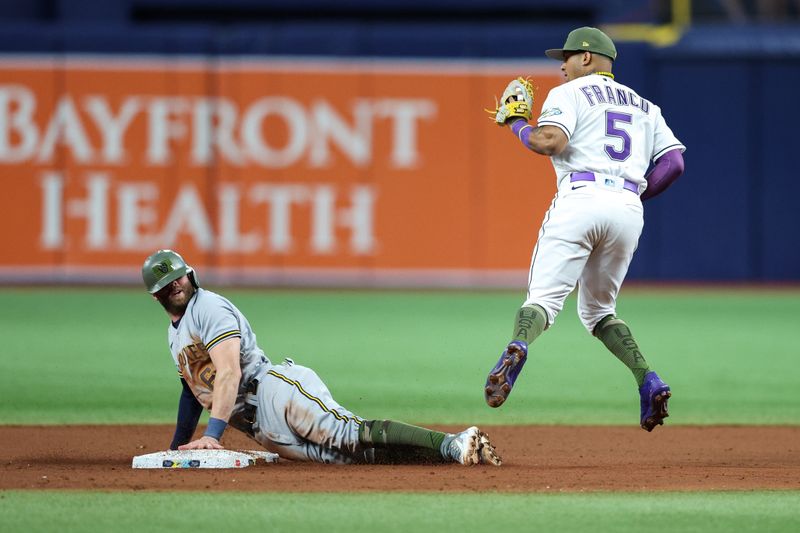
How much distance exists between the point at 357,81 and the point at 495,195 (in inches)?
89.5

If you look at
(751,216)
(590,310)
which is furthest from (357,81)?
(590,310)

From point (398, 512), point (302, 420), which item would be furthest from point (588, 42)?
point (398, 512)

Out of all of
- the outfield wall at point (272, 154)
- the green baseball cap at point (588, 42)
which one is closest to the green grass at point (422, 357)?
the outfield wall at point (272, 154)

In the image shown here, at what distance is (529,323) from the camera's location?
19.1 feet

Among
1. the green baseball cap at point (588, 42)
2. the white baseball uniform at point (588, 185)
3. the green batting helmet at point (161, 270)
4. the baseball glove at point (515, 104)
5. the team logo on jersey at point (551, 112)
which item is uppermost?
the green baseball cap at point (588, 42)

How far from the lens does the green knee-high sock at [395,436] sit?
5.62 metres

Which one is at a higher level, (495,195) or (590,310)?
(495,195)

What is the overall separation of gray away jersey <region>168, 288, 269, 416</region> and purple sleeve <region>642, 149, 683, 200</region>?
2044 millimetres

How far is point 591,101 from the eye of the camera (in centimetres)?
604

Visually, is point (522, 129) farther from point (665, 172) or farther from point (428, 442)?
point (428, 442)

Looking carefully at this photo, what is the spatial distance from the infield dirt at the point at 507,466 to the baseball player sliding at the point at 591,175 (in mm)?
455

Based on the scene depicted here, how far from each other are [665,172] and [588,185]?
1.72 ft

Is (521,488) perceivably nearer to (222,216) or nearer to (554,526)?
(554,526)

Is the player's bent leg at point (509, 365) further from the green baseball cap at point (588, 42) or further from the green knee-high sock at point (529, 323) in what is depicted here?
the green baseball cap at point (588, 42)
